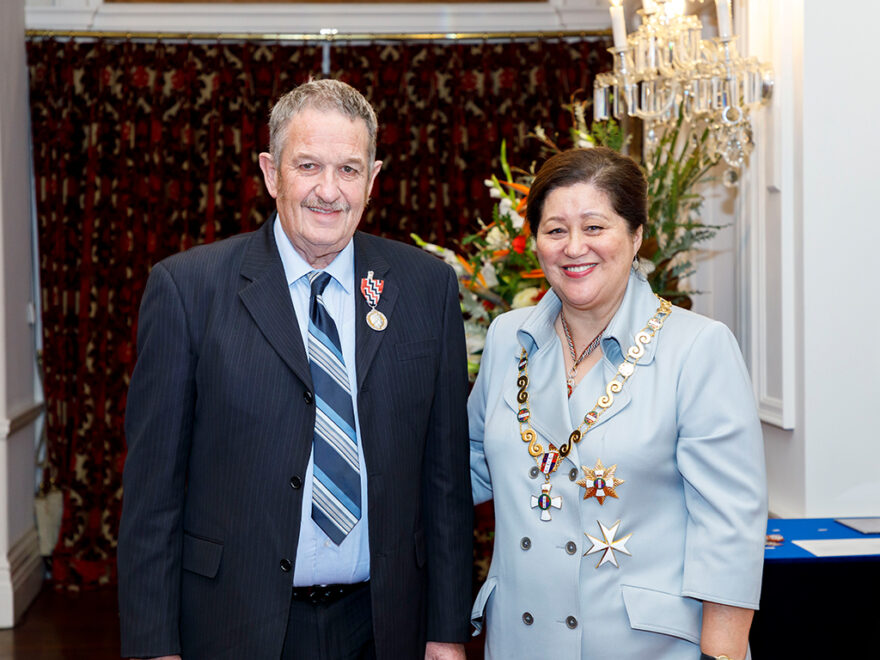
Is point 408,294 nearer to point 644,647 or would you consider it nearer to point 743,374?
point 743,374

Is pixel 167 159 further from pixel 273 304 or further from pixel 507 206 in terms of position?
Result: pixel 273 304

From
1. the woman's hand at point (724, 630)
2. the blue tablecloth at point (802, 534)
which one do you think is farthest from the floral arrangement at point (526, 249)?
the woman's hand at point (724, 630)

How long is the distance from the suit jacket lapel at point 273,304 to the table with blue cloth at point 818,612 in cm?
144

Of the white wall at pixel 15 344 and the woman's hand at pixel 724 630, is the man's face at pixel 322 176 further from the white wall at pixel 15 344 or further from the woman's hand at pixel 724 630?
the white wall at pixel 15 344

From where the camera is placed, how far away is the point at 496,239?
307 centimetres

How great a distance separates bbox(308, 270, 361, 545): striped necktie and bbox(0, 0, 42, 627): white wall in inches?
134

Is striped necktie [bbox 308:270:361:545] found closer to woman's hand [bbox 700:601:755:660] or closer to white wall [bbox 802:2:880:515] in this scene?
woman's hand [bbox 700:601:755:660]

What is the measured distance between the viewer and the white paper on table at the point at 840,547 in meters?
2.44

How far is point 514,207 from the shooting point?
10.0 feet

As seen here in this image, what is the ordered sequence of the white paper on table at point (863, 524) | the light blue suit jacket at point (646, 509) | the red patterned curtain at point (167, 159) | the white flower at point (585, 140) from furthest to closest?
the red patterned curtain at point (167, 159) < the white flower at point (585, 140) < the white paper on table at point (863, 524) < the light blue suit jacket at point (646, 509)

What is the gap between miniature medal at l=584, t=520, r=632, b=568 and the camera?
177cm

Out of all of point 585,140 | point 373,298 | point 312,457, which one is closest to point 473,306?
point 585,140

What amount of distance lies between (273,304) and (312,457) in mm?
325

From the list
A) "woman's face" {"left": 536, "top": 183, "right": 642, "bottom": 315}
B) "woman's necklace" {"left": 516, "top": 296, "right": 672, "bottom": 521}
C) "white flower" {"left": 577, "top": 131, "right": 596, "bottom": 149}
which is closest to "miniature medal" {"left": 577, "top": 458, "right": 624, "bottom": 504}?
"woman's necklace" {"left": 516, "top": 296, "right": 672, "bottom": 521}
